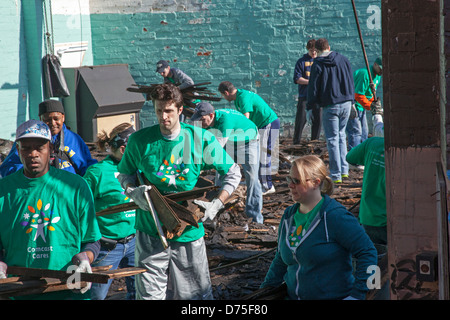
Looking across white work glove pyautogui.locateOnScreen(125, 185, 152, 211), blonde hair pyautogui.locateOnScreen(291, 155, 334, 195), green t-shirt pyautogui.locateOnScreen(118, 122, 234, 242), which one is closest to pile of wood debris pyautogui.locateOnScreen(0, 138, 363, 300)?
green t-shirt pyautogui.locateOnScreen(118, 122, 234, 242)

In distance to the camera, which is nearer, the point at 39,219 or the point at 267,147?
the point at 39,219

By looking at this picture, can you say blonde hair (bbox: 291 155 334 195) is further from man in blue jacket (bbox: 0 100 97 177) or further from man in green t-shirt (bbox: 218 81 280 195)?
man in green t-shirt (bbox: 218 81 280 195)

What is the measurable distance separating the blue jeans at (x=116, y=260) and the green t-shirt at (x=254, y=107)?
180 inches

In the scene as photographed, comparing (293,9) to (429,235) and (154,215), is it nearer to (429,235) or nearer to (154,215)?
(154,215)

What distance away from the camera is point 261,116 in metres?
10.3

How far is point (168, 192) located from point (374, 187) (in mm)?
1888

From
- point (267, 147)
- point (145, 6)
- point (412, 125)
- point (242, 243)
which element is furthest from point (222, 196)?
point (145, 6)

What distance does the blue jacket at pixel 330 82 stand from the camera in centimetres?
1075

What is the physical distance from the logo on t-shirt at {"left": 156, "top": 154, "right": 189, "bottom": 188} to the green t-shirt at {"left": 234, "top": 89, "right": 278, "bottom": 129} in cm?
502

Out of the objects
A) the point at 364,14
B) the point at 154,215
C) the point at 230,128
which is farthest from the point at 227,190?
the point at 364,14

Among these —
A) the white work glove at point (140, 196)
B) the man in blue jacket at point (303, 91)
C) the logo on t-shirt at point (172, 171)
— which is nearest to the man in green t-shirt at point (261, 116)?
the man in blue jacket at point (303, 91)

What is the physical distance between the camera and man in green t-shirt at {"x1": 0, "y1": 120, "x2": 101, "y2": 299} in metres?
3.95

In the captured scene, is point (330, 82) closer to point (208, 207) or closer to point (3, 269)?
point (208, 207)

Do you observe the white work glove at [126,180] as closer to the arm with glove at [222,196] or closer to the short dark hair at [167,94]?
the arm with glove at [222,196]
